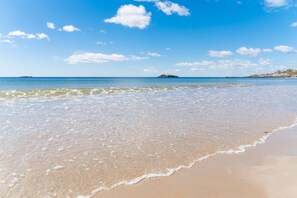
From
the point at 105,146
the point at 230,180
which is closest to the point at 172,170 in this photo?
the point at 230,180

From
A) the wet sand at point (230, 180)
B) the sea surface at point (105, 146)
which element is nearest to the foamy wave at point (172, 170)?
the sea surface at point (105, 146)

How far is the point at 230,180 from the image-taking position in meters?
5.58

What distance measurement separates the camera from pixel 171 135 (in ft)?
31.3

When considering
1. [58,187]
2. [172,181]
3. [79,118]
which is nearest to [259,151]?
[172,181]

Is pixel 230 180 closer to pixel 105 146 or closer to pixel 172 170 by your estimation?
pixel 172 170

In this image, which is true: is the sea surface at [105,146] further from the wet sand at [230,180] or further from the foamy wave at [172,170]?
the wet sand at [230,180]

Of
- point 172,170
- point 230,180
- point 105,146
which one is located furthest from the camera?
point 105,146

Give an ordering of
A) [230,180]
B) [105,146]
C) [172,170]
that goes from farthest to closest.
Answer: [105,146]
[172,170]
[230,180]

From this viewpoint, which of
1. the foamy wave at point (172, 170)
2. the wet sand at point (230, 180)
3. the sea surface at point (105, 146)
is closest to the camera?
the wet sand at point (230, 180)

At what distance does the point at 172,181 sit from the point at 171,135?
13.1 ft

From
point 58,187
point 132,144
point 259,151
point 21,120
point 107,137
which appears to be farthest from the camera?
point 21,120

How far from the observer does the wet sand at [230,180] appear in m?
5.00

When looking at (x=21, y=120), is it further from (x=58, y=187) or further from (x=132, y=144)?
(x=58, y=187)

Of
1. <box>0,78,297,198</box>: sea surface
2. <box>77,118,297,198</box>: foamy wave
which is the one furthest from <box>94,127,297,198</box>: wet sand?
<box>0,78,297,198</box>: sea surface
